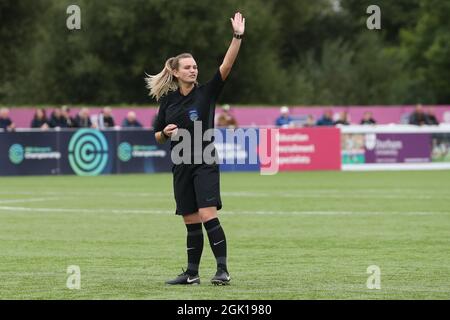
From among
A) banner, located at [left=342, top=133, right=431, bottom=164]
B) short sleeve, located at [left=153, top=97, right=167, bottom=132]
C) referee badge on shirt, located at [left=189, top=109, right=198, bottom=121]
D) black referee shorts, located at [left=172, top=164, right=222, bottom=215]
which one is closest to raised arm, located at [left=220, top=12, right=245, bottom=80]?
referee badge on shirt, located at [left=189, top=109, right=198, bottom=121]

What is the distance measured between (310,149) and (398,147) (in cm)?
314

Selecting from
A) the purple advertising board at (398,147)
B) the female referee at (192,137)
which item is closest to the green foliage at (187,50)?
the purple advertising board at (398,147)

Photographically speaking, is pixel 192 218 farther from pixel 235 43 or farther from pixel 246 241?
pixel 246 241

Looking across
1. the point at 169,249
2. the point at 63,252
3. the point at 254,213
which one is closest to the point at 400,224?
the point at 254,213

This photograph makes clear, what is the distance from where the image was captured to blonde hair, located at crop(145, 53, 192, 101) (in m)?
11.4

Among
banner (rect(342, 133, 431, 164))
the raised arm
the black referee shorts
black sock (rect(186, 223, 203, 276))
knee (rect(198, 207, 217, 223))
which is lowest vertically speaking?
black sock (rect(186, 223, 203, 276))

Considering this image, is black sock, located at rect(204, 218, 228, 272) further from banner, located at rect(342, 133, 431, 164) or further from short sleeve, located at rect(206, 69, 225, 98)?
banner, located at rect(342, 133, 431, 164)

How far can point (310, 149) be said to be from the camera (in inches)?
1501

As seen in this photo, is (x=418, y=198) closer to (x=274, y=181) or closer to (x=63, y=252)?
(x=274, y=181)

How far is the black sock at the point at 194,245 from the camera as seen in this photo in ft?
37.4

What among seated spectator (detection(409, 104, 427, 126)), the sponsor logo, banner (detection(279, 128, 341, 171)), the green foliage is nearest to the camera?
the sponsor logo

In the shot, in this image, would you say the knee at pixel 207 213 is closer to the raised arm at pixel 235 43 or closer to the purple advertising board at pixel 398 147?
the raised arm at pixel 235 43

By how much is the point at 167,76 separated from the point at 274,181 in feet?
67.3

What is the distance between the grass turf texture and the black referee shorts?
2.52 ft
